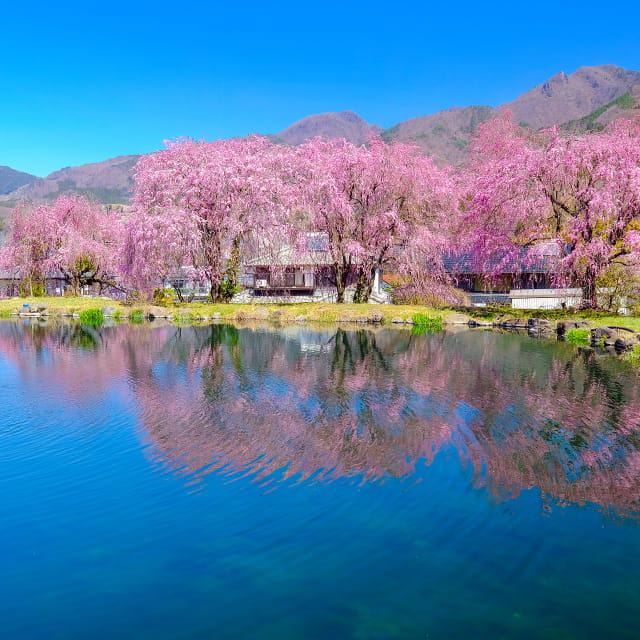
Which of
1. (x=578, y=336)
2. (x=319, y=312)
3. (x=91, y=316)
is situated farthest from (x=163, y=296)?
(x=578, y=336)

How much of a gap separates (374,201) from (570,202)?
11.6 m

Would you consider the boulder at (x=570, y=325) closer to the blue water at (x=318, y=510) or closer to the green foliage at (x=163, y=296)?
the blue water at (x=318, y=510)

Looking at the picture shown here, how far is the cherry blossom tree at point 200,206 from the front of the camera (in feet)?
113

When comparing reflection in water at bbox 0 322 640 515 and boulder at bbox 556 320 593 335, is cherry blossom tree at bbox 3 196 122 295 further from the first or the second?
boulder at bbox 556 320 593 335

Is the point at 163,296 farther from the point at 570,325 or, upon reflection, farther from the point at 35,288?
the point at 570,325

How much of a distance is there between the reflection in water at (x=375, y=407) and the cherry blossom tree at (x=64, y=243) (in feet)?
77.8

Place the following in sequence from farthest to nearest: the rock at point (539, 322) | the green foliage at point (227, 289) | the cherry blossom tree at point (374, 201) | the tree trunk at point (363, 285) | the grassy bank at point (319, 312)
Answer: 1. the green foliage at point (227, 289)
2. the tree trunk at point (363, 285)
3. the cherry blossom tree at point (374, 201)
4. the grassy bank at point (319, 312)
5. the rock at point (539, 322)

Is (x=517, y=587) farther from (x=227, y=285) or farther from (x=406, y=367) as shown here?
(x=227, y=285)

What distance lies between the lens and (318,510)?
683cm

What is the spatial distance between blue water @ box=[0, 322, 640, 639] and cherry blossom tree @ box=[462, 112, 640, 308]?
56.5 feet

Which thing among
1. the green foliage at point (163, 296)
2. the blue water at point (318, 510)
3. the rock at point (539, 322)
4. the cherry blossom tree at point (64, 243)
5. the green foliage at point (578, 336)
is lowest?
the green foliage at point (578, 336)

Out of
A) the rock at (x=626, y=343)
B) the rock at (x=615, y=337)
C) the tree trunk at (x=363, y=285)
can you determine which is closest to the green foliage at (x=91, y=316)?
the tree trunk at (x=363, y=285)

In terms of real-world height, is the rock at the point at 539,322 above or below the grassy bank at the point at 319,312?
below

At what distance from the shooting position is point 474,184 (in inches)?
1371
